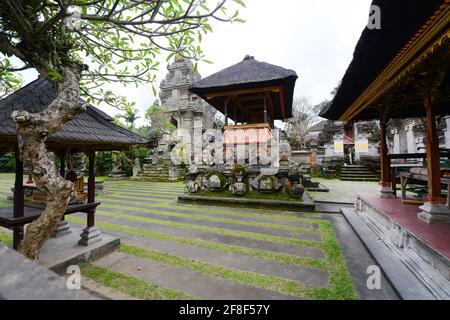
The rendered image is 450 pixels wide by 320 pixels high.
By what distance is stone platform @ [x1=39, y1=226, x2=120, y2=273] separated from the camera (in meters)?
2.74

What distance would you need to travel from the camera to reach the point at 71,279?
8.33 ft

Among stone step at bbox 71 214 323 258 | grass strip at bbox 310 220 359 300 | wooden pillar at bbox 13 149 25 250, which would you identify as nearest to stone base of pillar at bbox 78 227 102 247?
wooden pillar at bbox 13 149 25 250

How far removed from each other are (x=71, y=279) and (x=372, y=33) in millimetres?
4527

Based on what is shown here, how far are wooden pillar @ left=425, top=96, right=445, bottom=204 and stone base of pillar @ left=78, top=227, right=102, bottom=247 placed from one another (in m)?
5.48

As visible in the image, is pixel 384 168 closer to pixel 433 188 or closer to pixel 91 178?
pixel 433 188

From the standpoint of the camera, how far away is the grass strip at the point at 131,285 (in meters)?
2.19

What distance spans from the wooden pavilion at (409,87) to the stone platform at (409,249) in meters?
0.01

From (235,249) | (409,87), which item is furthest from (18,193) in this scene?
(409,87)

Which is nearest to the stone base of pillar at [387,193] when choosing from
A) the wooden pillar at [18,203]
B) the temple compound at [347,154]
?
the temple compound at [347,154]

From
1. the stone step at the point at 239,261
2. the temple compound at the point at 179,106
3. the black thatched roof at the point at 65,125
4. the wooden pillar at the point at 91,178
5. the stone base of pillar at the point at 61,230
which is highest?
the temple compound at the point at 179,106

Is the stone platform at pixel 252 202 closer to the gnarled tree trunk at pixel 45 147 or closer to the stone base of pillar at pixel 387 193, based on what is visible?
the stone base of pillar at pixel 387 193

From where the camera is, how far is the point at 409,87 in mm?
4340

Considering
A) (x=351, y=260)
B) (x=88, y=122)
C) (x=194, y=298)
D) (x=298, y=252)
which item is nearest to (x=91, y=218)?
(x=88, y=122)

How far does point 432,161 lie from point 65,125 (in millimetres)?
5786
